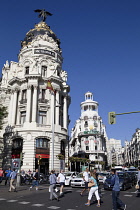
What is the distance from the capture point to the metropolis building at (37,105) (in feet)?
115

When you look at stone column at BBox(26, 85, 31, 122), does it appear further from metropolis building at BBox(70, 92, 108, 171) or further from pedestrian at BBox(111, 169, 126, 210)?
metropolis building at BBox(70, 92, 108, 171)

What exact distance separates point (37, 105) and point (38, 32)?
61.9 ft

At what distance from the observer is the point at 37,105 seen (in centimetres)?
3822

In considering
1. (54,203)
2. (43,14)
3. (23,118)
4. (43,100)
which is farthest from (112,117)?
(43,14)

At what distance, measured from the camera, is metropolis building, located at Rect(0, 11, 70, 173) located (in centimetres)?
3512

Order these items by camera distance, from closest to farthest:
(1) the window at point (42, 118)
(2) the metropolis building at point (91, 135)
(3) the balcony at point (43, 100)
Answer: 1. (1) the window at point (42, 118)
2. (3) the balcony at point (43, 100)
3. (2) the metropolis building at point (91, 135)

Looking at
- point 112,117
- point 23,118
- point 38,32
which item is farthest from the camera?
point 38,32

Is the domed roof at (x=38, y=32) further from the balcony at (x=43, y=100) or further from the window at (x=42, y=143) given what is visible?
the window at (x=42, y=143)

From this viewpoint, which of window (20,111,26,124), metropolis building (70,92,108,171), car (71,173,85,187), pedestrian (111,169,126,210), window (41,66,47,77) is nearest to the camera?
pedestrian (111,169,126,210)

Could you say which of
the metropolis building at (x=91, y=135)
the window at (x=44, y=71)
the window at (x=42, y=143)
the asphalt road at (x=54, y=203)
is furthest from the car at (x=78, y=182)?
the metropolis building at (x=91, y=135)

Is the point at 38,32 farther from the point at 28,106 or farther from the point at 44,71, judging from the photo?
the point at 28,106

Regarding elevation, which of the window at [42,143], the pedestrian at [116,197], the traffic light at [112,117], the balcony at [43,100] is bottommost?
the pedestrian at [116,197]

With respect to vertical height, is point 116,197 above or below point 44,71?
below

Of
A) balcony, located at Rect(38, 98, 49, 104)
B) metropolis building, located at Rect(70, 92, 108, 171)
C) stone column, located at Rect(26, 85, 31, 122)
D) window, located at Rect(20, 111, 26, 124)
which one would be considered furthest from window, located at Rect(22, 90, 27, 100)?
metropolis building, located at Rect(70, 92, 108, 171)
